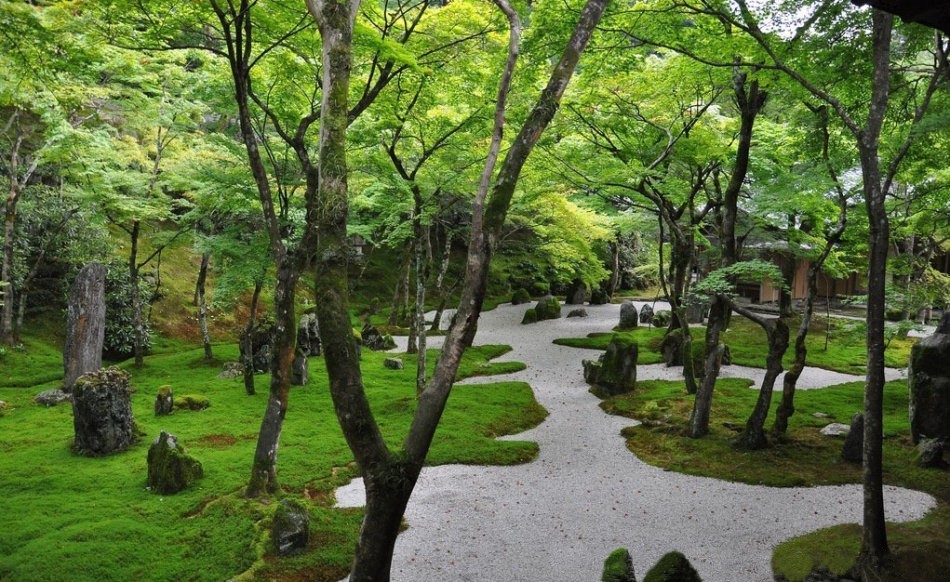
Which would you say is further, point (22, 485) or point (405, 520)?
point (22, 485)

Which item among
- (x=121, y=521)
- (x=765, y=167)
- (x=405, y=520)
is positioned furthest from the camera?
(x=765, y=167)

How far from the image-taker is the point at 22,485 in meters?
8.73

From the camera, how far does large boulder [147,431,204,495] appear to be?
28.2ft

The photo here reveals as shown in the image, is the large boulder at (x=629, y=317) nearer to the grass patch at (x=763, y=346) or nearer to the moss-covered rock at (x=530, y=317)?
the grass patch at (x=763, y=346)

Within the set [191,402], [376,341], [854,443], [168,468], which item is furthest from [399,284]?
[854,443]

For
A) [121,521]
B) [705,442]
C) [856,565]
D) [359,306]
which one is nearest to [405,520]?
[121,521]

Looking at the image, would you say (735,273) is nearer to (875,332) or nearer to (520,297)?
(875,332)

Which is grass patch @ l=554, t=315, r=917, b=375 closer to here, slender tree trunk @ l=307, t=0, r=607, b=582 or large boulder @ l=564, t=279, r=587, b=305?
large boulder @ l=564, t=279, r=587, b=305

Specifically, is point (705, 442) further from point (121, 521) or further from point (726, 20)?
point (121, 521)

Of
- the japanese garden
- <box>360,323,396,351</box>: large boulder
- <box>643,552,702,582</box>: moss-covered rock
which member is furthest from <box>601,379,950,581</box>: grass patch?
<box>360,323,396,351</box>: large boulder

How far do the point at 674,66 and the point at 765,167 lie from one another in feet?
13.2

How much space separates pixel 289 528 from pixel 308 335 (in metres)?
12.8

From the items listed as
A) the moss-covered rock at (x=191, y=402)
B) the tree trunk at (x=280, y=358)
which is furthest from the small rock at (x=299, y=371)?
the tree trunk at (x=280, y=358)

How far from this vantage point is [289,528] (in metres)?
6.96
